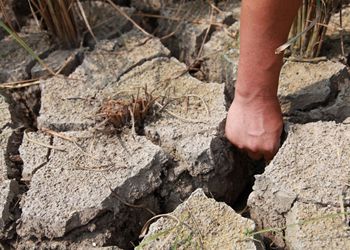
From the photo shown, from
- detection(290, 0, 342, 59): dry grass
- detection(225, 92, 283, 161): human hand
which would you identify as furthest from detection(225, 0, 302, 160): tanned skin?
detection(290, 0, 342, 59): dry grass

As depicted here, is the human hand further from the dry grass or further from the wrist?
the dry grass

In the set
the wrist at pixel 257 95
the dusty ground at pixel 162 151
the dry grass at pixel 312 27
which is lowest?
the dusty ground at pixel 162 151

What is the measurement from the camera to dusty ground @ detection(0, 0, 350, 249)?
1.58 metres

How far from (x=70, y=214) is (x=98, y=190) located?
96mm

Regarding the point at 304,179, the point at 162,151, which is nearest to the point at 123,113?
the point at 162,151

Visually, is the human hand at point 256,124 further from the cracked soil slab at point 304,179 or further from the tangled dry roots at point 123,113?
the tangled dry roots at point 123,113

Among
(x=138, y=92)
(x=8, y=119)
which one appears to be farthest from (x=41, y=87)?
(x=138, y=92)

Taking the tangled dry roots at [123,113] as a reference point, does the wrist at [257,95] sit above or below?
above

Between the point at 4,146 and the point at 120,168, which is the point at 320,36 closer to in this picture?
the point at 120,168

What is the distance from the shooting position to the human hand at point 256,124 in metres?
1.75

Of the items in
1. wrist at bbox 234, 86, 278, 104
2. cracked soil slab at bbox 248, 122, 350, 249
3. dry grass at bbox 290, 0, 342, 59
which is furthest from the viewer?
dry grass at bbox 290, 0, 342, 59

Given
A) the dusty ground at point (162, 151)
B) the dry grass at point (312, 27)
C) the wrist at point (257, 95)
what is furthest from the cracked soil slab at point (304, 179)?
the dry grass at point (312, 27)

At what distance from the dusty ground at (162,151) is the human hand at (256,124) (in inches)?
1.6

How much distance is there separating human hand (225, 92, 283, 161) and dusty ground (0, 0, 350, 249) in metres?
0.04
